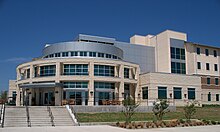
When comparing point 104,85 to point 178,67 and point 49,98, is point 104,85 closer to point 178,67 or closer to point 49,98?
point 49,98

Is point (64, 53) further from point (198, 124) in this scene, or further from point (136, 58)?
point (198, 124)

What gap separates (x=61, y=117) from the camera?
27656 millimetres

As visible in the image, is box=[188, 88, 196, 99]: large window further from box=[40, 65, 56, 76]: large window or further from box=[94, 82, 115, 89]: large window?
box=[40, 65, 56, 76]: large window

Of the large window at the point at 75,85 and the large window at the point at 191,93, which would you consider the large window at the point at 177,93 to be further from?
the large window at the point at 75,85

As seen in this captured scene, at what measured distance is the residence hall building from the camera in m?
40.9

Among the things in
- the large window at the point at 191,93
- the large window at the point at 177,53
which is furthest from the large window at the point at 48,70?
the large window at the point at 177,53

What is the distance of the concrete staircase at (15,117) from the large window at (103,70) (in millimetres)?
14181

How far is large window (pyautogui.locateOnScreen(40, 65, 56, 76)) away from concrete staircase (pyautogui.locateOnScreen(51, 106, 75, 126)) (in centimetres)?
1107

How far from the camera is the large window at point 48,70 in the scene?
41.7 metres

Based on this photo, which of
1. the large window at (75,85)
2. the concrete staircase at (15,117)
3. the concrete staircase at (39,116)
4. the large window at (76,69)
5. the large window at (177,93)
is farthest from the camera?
the large window at (177,93)

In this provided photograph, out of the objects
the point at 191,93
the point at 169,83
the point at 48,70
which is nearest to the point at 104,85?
the point at 48,70

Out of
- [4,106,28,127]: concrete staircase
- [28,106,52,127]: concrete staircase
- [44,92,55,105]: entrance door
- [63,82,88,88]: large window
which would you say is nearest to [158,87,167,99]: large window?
[63,82,88,88]: large window

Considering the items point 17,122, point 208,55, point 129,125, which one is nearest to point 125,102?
point 129,125

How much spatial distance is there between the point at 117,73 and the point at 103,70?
2709 millimetres
